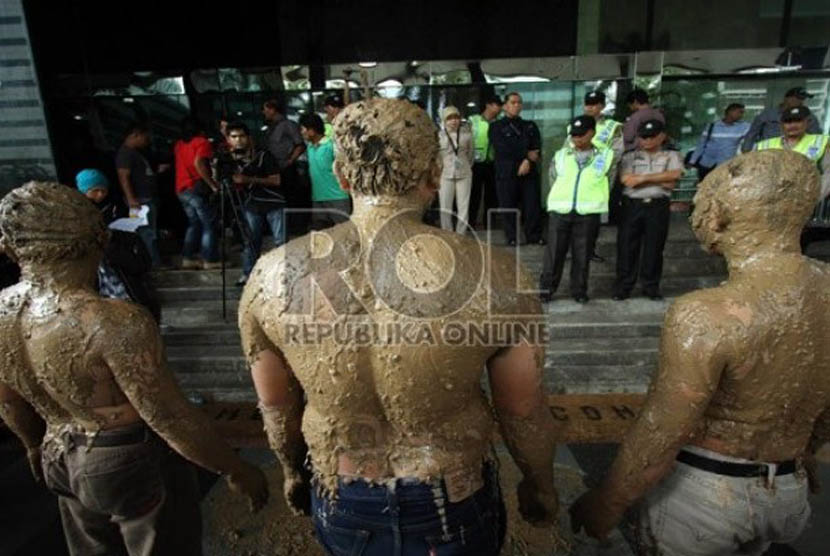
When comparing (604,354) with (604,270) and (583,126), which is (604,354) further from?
(583,126)

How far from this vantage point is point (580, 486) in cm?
269

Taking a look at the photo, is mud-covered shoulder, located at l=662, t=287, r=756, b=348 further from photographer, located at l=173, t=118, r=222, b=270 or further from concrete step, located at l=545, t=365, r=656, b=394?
photographer, located at l=173, t=118, r=222, b=270

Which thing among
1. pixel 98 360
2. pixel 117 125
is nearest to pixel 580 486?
pixel 98 360

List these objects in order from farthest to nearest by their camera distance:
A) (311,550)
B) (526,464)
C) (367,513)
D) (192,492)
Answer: (311,550)
(192,492)
(526,464)
(367,513)

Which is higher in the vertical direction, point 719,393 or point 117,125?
point 117,125

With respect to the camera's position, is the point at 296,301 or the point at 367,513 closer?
the point at 296,301

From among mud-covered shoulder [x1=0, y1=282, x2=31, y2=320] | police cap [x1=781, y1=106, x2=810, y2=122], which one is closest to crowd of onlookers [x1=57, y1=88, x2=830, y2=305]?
police cap [x1=781, y1=106, x2=810, y2=122]

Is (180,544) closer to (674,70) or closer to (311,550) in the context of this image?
(311,550)

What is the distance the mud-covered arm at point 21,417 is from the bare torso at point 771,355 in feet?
7.08

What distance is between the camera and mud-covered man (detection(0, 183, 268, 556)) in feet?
4.68

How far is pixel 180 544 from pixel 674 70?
8063mm

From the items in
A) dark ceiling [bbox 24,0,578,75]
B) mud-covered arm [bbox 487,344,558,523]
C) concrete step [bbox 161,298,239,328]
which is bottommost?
concrete step [bbox 161,298,239,328]

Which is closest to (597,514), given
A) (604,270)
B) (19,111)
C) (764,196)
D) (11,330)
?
(764,196)

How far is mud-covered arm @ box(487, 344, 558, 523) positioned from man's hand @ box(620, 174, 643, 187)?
3650 millimetres
